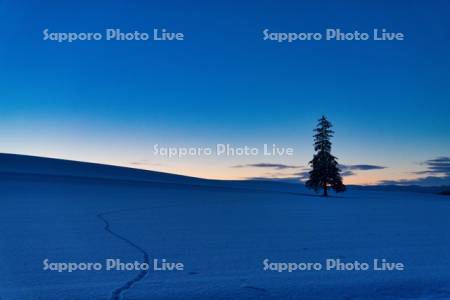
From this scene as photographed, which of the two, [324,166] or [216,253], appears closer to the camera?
[216,253]

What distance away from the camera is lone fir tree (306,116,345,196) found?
75.3 feet

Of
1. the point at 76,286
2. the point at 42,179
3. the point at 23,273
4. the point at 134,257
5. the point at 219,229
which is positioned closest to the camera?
the point at 76,286

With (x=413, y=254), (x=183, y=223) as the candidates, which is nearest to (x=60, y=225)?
(x=183, y=223)

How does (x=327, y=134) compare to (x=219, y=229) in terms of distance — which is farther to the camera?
(x=327, y=134)

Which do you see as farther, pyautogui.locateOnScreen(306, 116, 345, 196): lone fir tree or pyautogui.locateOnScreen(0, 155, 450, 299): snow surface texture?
pyautogui.locateOnScreen(306, 116, 345, 196): lone fir tree

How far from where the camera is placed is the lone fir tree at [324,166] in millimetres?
22953

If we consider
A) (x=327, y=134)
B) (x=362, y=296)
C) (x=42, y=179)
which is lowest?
(x=362, y=296)

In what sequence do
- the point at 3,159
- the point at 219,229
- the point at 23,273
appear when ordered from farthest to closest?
the point at 3,159
the point at 219,229
the point at 23,273

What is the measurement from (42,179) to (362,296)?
21410 mm

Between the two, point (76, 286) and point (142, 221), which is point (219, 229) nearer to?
point (142, 221)

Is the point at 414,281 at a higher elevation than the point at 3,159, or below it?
below

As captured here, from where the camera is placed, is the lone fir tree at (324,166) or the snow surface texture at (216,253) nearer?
the snow surface texture at (216,253)

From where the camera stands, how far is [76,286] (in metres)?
3.75

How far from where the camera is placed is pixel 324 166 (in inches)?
907
